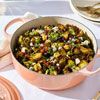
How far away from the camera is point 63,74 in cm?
85

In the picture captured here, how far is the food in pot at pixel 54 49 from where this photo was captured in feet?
2.93

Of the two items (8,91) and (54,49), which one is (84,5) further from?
(8,91)

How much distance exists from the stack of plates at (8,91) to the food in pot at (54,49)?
79 millimetres

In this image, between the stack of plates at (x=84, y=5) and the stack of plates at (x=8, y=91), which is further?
the stack of plates at (x=84, y=5)

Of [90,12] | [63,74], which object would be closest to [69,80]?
[63,74]

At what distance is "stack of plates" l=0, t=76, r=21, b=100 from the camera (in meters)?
0.89

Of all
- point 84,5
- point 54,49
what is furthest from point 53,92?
point 84,5

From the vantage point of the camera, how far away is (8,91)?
0.90m

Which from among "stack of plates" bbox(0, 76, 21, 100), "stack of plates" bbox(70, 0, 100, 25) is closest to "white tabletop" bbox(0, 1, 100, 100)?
"stack of plates" bbox(0, 76, 21, 100)

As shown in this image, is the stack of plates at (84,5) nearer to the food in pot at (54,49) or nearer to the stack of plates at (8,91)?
the food in pot at (54,49)

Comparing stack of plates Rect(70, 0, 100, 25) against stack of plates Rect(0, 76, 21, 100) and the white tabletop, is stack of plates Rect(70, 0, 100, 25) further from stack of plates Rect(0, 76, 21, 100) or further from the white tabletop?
stack of plates Rect(0, 76, 21, 100)

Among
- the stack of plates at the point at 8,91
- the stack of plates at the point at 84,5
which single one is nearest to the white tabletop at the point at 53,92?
the stack of plates at the point at 8,91

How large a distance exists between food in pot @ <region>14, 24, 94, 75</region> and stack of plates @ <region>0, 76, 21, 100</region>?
79mm

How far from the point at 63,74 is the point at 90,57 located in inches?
4.5
